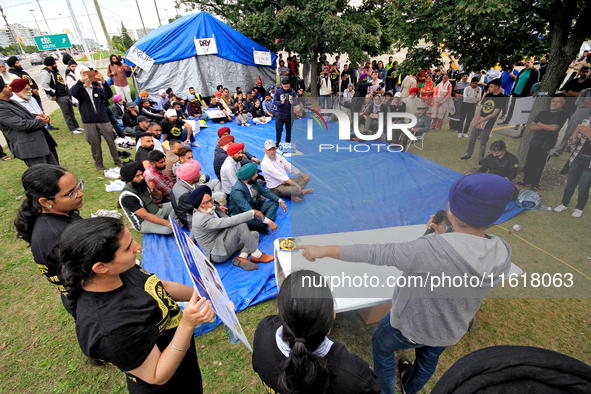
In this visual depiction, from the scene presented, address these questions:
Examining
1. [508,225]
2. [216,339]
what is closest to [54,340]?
[216,339]

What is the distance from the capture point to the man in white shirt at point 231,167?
439cm

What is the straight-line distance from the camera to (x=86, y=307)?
1148 mm

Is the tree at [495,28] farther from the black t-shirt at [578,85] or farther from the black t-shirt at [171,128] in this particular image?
the black t-shirt at [171,128]

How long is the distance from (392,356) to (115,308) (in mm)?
1730

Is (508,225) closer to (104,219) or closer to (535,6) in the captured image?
(104,219)

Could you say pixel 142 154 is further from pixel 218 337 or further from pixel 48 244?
pixel 218 337

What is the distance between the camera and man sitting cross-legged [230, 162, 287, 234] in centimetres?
373

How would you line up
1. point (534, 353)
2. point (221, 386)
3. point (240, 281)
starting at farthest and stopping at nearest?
point (240, 281)
point (221, 386)
point (534, 353)

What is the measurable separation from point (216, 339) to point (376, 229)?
204cm

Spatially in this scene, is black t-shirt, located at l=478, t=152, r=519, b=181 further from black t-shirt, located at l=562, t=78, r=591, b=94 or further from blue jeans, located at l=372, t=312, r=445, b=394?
black t-shirt, located at l=562, t=78, r=591, b=94

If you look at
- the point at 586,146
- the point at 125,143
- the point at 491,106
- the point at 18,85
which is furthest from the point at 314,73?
the point at 586,146

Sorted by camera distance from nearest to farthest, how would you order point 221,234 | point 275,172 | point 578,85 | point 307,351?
point 307,351 < point 221,234 < point 275,172 < point 578,85

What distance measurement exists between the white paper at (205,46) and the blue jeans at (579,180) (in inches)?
519

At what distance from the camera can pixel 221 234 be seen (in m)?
3.37
